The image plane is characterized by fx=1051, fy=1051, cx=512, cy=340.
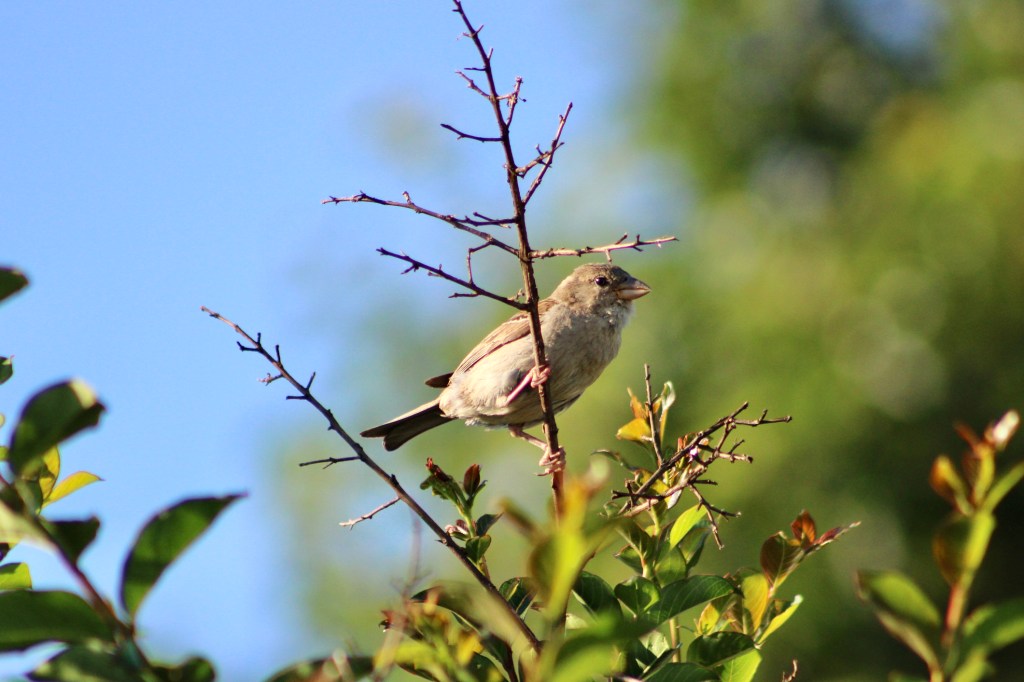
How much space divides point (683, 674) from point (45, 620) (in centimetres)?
93

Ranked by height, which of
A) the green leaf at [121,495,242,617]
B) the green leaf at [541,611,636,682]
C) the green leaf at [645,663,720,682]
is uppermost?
the green leaf at [121,495,242,617]

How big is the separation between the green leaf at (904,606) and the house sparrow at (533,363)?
358 cm

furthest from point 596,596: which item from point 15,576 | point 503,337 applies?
point 503,337

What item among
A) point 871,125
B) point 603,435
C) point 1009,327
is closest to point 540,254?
point 603,435

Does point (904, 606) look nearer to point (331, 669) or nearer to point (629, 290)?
point (331, 669)

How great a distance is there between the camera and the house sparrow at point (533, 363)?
510 centimetres

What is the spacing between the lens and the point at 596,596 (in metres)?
1.88

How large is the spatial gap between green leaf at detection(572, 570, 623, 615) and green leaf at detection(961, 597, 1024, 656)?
80cm

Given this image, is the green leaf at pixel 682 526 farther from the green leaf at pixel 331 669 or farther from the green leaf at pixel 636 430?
the green leaf at pixel 331 669

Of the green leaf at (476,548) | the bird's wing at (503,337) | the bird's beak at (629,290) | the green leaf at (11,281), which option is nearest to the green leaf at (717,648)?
the green leaf at (476,548)

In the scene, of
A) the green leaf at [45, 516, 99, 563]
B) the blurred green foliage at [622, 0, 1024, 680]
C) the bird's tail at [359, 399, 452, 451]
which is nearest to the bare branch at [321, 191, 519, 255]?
the green leaf at [45, 516, 99, 563]

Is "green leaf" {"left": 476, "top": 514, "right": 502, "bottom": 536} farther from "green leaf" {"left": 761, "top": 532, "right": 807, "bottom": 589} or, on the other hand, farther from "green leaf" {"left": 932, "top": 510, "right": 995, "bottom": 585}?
"green leaf" {"left": 932, "top": 510, "right": 995, "bottom": 585}

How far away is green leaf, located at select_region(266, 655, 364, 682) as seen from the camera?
1209 millimetres

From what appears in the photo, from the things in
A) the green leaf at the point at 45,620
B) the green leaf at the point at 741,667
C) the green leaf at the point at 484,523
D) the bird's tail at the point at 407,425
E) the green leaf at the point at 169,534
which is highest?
the green leaf at the point at 169,534
